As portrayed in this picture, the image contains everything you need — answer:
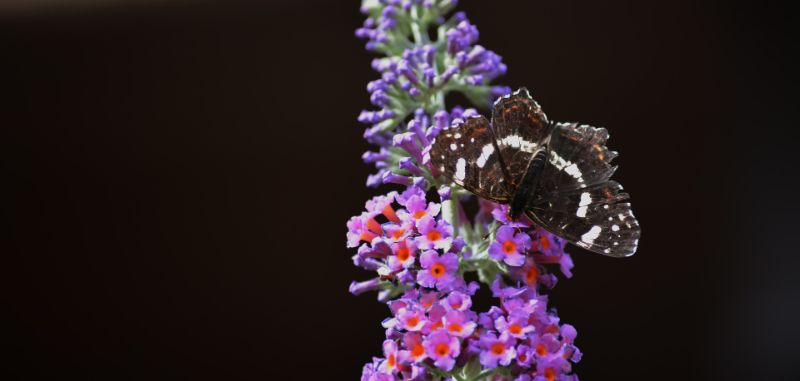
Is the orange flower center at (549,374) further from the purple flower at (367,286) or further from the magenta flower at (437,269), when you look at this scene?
the purple flower at (367,286)

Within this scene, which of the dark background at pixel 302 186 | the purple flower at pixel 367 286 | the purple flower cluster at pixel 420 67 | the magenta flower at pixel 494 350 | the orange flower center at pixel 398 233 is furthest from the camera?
the dark background at pixel 302 186

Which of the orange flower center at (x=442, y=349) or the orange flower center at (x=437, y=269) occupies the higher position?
the orange flower center at (x=437, y=269)

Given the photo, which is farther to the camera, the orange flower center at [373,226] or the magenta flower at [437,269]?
the orange flower center at [373,226]

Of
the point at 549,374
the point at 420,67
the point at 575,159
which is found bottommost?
the point at 549,374

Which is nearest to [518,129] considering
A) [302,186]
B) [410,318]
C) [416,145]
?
[416,145]

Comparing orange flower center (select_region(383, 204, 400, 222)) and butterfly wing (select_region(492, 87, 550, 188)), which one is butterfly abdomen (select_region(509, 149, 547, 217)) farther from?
orange flower center (select_region(383, 204, 400, 222))

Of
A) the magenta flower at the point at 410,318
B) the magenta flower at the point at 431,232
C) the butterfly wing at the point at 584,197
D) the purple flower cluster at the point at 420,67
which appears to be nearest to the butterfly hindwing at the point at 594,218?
the butterfly wing at the point at 584,197

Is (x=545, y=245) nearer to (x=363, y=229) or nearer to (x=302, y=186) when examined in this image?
(x=363, y=229)
